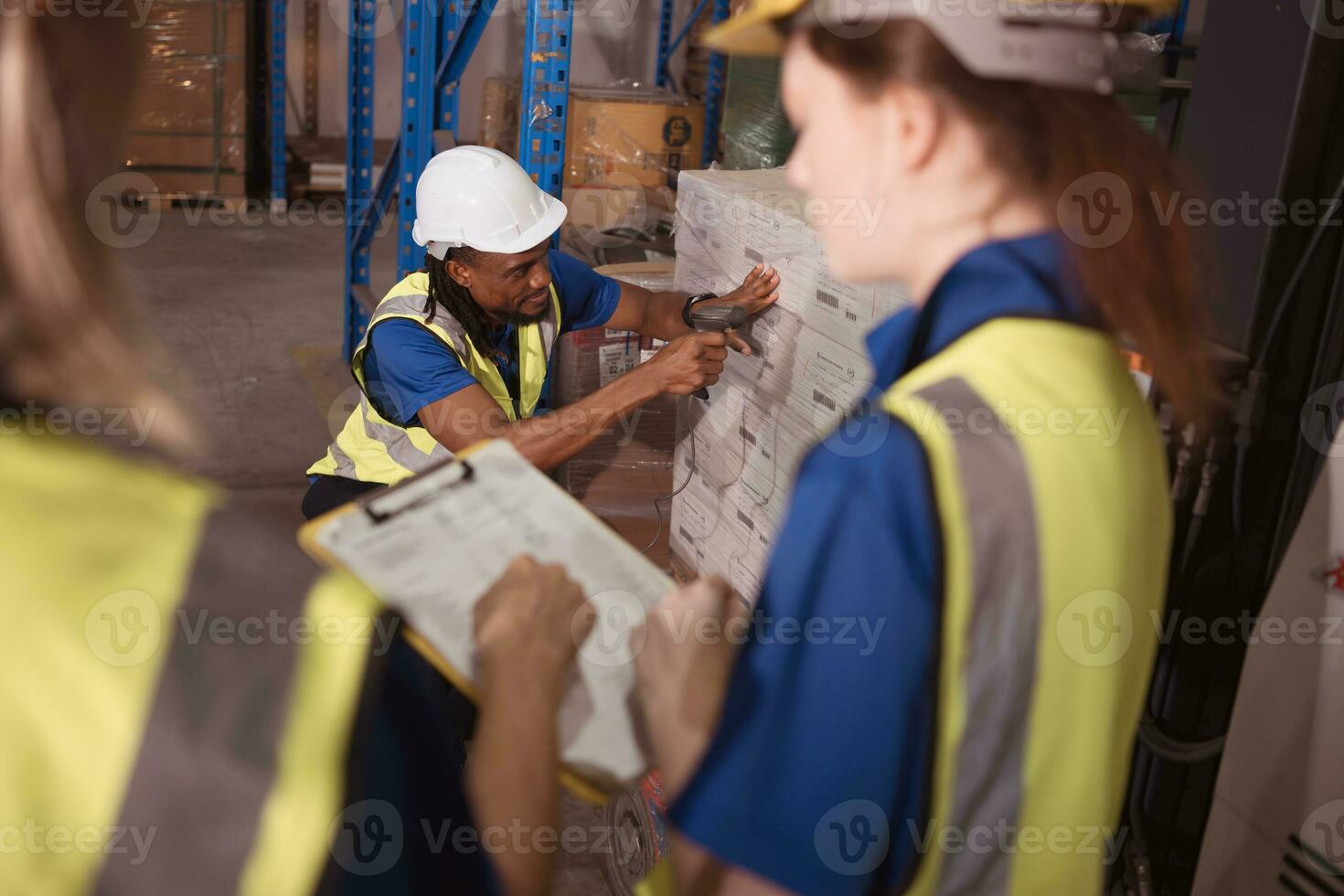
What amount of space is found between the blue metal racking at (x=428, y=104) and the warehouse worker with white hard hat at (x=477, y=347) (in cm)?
67

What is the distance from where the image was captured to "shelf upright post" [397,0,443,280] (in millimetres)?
4980

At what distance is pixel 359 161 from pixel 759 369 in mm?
4148

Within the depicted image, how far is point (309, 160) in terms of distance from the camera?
391 inches

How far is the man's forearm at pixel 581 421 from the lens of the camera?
2.75 meters

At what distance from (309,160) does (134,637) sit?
9941mm

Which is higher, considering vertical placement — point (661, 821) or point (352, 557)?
point (352, 557)

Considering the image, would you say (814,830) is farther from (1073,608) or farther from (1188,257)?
(1188,257)

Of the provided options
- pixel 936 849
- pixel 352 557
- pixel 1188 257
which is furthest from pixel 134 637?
pixel 1188 257

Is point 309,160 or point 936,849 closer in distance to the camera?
point 936,849
